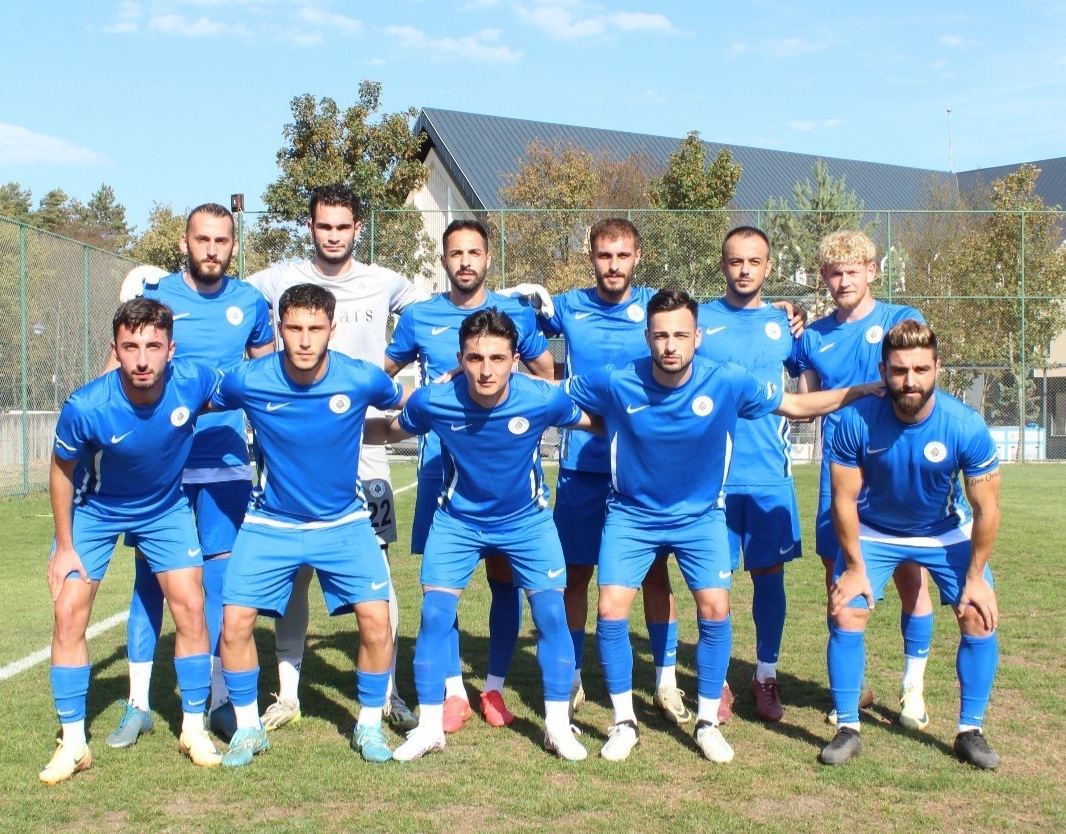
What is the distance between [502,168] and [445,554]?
3414cm

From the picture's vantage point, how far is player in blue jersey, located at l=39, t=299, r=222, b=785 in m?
4.36

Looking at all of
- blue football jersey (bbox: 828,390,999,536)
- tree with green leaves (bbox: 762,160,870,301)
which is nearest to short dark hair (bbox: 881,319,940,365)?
blue football jersey (bbox: 828,390,999,536)

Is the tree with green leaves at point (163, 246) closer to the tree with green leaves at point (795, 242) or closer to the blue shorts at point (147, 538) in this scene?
the tree with green leaves at point (795, 242)

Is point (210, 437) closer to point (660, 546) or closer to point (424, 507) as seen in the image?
point (424, 507)

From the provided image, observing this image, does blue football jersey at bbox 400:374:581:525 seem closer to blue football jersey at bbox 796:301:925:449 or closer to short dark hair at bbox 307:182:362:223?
short dark hair at bbox 307:182:362:223

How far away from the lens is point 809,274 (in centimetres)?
2333

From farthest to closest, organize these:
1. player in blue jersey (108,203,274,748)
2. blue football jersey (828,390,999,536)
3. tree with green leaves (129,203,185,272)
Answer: tree with green leaves (129,203,185,272)
player in blue jersey (108,203,274,748)
blue football jersey (828,390,999,536)

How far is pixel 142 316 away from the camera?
4.38 meters

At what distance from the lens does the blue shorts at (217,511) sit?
16.5 ft

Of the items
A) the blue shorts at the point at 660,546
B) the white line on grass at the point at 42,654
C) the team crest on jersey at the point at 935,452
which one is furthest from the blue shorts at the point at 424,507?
the team crest on jersey at the point at 935,452

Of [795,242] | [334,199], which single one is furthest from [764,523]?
[795,242]

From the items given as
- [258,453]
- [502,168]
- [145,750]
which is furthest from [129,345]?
[502,168]

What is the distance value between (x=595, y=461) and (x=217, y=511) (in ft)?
5.77

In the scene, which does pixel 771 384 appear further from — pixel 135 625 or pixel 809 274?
pixel 809 274
